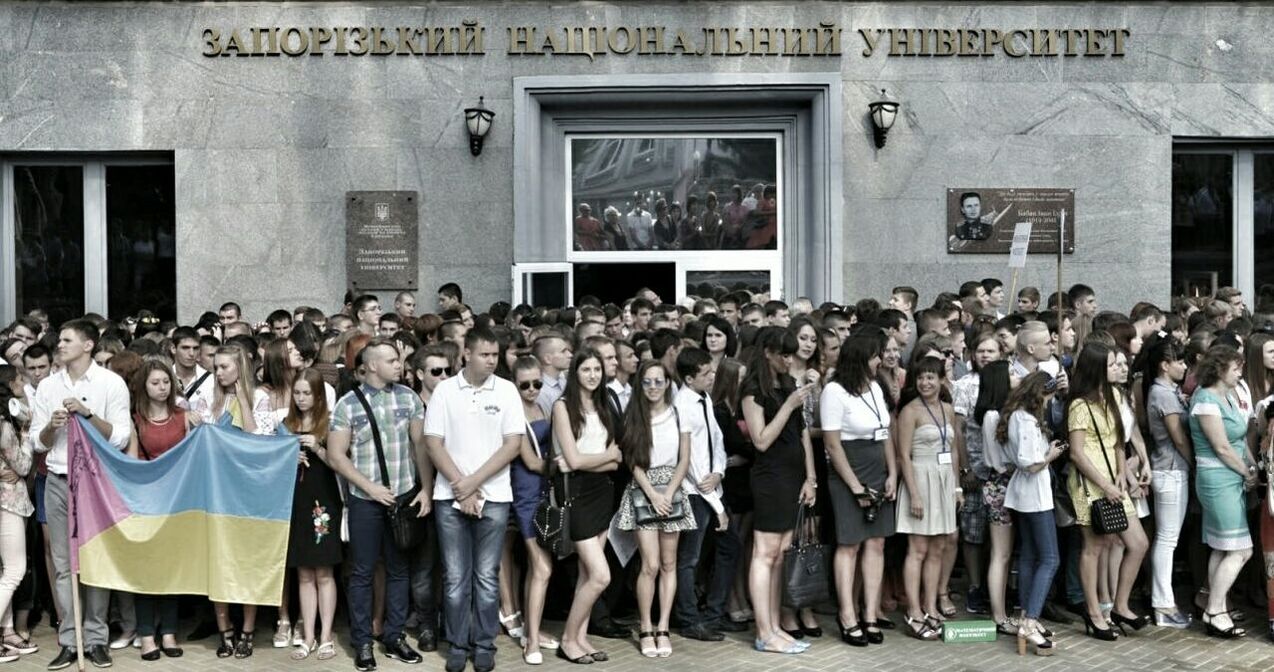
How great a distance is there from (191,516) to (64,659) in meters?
1.17

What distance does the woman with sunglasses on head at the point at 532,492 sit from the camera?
8.78m

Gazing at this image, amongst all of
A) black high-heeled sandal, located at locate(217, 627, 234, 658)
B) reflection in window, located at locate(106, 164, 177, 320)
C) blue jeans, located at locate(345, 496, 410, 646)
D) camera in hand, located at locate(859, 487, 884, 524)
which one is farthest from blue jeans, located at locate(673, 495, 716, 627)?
reflection in window, located at locate(106, 164, 177, 320)

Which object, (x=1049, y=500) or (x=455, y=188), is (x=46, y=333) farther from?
(x=1049, y=500)

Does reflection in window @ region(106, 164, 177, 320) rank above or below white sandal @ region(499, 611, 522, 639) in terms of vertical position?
above

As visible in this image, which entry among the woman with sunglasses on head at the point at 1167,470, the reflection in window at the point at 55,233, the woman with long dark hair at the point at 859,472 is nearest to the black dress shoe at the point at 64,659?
the woman with long dark hair at the point at 859,472

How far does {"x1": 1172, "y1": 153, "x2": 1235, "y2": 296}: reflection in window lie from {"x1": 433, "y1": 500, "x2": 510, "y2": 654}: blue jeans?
11749 mm

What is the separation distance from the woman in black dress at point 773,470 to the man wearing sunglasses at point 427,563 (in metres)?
2.04

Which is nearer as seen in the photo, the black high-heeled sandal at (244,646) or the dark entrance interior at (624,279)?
the black high-heeled sandal at (244,646)

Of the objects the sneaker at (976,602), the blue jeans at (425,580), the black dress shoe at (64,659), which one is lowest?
the black dress shoe at (64,659)

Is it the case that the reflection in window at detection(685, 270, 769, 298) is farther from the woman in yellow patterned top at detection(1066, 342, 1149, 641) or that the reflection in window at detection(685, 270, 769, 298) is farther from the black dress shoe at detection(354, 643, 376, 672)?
the black dress shoe at detection(354, 643, 376, 672)

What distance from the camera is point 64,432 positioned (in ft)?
28.9

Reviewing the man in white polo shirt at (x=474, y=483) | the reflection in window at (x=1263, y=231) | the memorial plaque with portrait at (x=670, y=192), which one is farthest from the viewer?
the reflection in window at (x=1263, y=231)

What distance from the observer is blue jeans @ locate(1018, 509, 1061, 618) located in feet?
29.1

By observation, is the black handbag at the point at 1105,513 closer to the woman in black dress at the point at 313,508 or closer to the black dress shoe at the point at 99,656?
the woman in black dress at the point at 313,508
